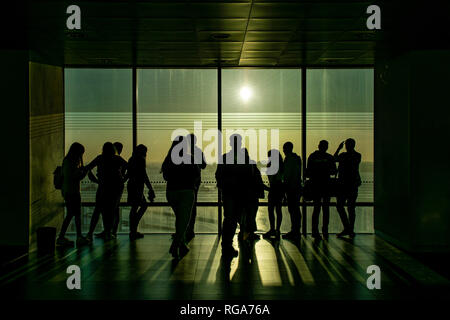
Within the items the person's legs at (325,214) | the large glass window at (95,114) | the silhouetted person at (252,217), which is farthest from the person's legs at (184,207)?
the large glass window at (95,114)

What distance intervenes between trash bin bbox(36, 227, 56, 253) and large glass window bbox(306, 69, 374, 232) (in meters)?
5.18

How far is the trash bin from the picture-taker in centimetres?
722

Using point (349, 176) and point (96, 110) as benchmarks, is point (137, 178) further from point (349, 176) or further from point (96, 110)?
point (349, 176)

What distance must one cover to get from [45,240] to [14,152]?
5.13ft

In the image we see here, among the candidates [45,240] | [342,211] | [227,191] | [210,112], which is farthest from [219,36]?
A: [45,240]

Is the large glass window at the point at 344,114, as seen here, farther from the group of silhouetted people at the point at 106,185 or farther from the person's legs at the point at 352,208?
the group of silhouetted people at the point at 106,185

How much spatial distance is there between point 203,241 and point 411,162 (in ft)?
12.6

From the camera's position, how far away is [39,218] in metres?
7.90

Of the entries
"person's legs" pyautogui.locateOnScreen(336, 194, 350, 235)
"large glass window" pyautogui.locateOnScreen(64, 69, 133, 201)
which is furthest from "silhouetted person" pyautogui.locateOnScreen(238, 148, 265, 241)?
"large glass window" pyautogui.locateOnScreen(64, 69, 133, 201)

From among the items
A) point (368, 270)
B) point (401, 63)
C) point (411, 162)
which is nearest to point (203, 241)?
point (368, 270)

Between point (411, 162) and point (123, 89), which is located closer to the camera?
point (411, 162)

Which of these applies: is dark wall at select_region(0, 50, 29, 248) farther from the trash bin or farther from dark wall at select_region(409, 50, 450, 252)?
dark wall at select_region(409, 50, 450, 252)

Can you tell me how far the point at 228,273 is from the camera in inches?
236
